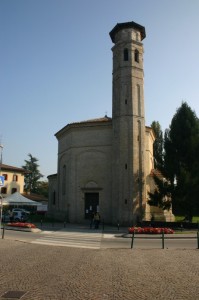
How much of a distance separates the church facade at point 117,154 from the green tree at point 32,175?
50301 millimetres

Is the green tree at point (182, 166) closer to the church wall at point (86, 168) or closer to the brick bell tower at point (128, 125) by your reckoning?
the brick bell tower at point (128, 125)

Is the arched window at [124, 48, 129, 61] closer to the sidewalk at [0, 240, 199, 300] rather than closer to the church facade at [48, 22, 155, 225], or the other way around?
the church facade at [48, 22, 155, 225]

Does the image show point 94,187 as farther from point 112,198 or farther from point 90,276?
point 90,276

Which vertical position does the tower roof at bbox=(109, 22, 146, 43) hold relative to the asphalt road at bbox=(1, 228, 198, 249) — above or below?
above

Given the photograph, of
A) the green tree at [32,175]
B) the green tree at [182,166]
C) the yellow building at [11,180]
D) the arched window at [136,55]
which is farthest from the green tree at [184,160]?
the green tree at [32,175]

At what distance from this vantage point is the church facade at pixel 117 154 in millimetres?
30016

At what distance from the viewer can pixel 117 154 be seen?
31.1 m

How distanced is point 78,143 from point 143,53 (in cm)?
1323

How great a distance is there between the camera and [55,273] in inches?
359

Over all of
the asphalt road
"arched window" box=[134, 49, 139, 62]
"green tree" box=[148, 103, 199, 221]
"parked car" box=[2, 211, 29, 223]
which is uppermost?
"arched window" box=[134, 49, 139, 62]

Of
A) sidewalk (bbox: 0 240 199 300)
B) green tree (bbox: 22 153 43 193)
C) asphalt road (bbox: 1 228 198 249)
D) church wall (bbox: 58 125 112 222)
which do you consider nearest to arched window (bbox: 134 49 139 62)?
church wall (bbox: 58 125 112 222)

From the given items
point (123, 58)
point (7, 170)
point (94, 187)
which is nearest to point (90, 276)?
point (94, 187)

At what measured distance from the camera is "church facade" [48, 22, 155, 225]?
98.5 ft

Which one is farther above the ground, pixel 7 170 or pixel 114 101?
pixel 114 101
